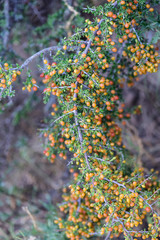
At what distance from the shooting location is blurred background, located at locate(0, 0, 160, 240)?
10.5 feet

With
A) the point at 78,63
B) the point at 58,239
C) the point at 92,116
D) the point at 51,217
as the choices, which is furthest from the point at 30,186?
the point at 78,63

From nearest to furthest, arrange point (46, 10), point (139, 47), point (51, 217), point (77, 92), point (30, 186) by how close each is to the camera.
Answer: point (77, 92) < point (139, 47) < point (51, 217) < point (46, 10) < point (30, 186)

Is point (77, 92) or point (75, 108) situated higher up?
point (77, 92)

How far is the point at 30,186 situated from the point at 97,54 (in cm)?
328

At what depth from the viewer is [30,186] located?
4594mm

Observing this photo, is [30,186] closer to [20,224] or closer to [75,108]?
[20,224]

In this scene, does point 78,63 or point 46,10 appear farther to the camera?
point 46,10

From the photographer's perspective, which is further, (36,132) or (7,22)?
(36,132)

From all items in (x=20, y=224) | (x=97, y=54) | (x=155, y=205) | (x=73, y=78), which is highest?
(x=97, y=54)

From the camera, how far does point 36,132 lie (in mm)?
3629

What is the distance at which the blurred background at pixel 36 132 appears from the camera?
319 centimetres

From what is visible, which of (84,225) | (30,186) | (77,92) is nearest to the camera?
(77,92)

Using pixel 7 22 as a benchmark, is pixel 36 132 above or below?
below

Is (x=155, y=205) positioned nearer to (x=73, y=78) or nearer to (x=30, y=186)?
(x=73, y=78)
